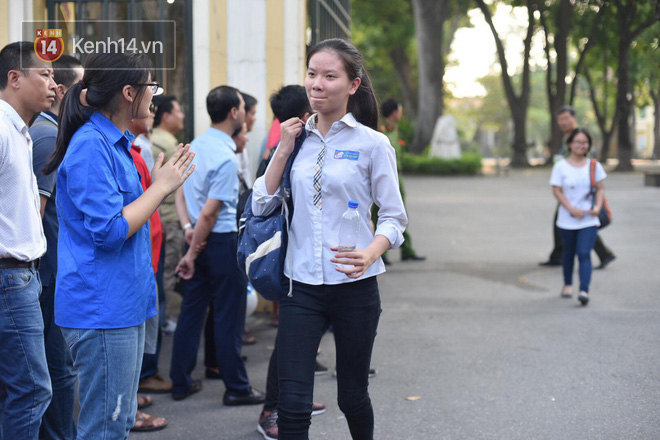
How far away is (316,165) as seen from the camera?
328 centimetres

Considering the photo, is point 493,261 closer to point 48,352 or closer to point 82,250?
point 48,352

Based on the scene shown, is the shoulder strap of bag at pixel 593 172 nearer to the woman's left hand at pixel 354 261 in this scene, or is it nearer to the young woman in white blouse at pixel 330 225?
the young woman in white blouse at pixel 330 225

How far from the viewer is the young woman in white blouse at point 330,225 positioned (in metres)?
3.22

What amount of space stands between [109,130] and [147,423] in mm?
2320

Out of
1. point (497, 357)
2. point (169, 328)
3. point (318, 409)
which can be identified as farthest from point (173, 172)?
point (169, 328)

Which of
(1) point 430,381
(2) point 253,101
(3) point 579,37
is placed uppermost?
(3) point 579,37

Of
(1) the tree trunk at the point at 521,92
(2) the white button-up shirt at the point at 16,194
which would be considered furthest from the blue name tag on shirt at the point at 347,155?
(1) the tree trunk at the point at 521,92

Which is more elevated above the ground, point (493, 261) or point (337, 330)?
point (337, 330)

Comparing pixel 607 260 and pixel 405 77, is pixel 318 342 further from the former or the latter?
pixel 405 77

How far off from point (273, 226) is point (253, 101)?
3158mm

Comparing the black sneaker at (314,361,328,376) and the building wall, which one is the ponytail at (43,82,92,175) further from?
the building wall

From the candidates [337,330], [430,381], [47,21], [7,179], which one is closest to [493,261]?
[430,381]

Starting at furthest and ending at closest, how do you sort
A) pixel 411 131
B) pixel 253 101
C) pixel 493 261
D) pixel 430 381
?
1. pixel 411 131
2. pixel 493 261
3. pixel 253 101
4. pixel 430 381

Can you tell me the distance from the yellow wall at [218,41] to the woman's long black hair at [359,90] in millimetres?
3971
